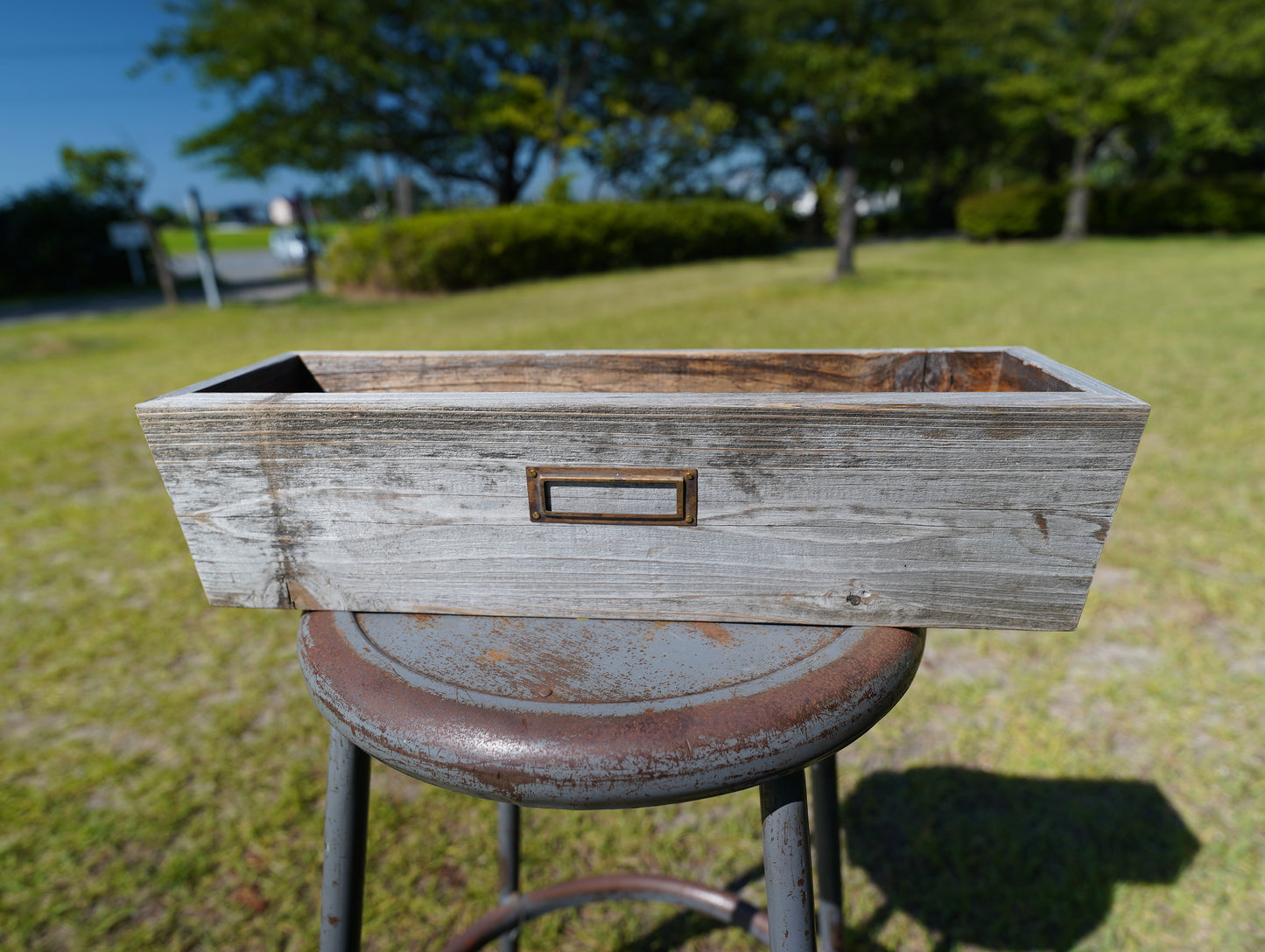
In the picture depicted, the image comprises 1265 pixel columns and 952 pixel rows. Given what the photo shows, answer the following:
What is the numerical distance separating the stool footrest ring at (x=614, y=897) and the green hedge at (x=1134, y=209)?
22.8 meters

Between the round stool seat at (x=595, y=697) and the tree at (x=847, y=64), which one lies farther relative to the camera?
the tree at (x=847, y=64)

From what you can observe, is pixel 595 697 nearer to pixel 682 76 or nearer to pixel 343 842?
pixel 343 842

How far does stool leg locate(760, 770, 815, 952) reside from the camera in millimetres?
847

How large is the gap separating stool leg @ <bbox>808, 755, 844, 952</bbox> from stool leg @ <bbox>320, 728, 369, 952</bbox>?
2.67 feet

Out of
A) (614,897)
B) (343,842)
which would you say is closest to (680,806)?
(614,897)

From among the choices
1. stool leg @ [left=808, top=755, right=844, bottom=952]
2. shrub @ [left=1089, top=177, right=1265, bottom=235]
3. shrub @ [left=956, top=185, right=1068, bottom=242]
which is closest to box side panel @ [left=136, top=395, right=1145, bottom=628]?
stool leg @ [left=808, top=755, right=844, bottom=952]

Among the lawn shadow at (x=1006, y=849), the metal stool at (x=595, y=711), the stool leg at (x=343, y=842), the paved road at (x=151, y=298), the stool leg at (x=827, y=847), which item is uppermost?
the metal stool at (x=595, y=711)

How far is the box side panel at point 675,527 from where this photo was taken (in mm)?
778

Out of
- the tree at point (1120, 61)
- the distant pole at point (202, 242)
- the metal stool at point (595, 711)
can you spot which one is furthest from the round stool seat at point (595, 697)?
the tree at point (1120, 61)

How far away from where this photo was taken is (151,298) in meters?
14.9

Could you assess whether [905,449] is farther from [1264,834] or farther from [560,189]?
[560,189]

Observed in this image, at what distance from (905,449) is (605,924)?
1.54 metres

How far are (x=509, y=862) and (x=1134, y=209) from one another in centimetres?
2474

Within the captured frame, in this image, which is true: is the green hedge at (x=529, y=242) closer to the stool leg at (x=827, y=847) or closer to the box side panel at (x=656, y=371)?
the box side panel at (x=656, y=371)
